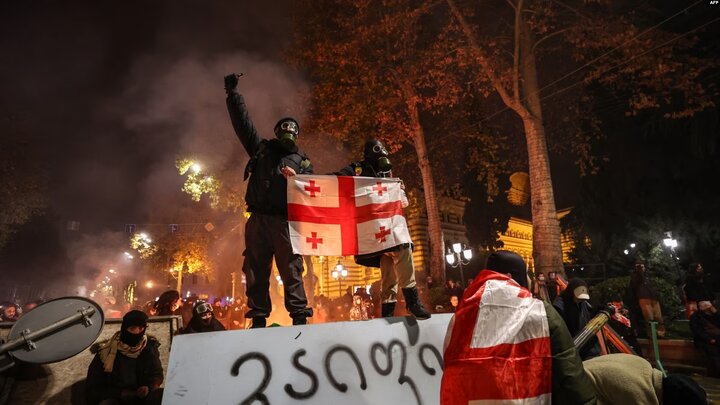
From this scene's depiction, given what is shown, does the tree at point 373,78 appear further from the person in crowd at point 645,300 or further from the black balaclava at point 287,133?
the black balaclava at point 287,133

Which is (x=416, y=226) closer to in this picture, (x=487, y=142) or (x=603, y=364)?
(x=487, y=142)

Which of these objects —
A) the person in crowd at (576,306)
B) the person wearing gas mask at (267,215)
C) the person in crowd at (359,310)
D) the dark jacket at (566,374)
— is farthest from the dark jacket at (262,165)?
the person in crowd at (359,310)

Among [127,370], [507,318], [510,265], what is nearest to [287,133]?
[510,265]

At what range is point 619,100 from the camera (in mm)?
17406

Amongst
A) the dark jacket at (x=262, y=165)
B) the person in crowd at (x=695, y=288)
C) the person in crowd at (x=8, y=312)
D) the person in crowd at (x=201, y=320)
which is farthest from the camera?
the person in crowd at (x=695, y=288)

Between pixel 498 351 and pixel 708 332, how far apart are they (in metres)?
8.28

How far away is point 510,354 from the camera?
2.07 meters

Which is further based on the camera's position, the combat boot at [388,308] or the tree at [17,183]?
the tree at [17,183]

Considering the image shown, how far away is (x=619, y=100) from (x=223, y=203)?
21712 millimetres

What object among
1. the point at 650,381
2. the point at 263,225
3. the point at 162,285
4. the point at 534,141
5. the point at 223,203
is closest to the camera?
the point at 650,381

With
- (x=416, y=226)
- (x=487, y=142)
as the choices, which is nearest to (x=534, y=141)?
(x=487, y=142)

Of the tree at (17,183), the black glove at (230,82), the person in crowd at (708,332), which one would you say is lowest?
the person in crowd at (708,332)

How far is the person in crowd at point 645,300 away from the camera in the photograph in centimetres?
988

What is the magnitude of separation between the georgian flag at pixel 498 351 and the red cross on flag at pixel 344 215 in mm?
1745
